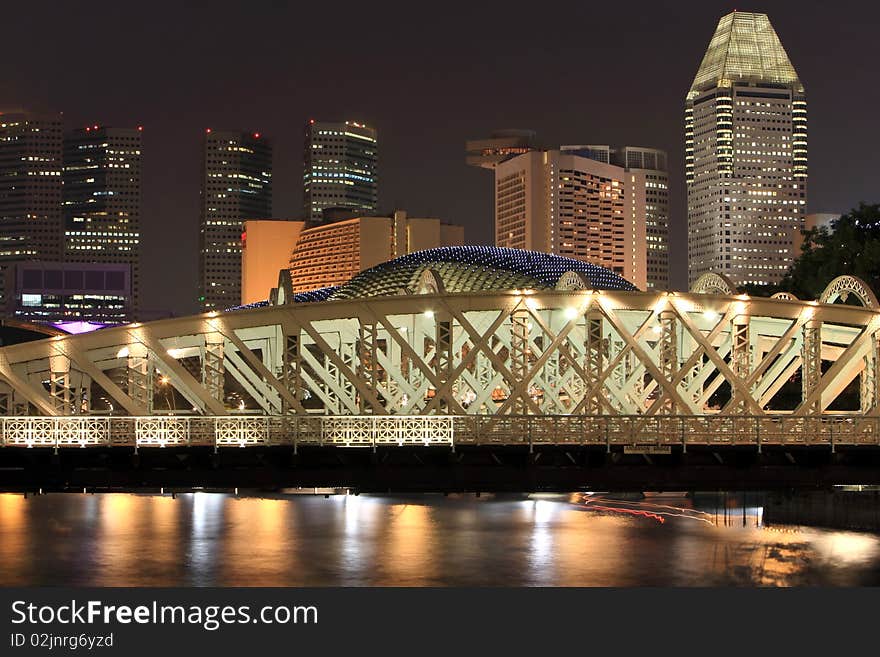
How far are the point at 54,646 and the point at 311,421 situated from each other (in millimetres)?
20800

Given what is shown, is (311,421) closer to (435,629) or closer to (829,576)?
(435,629)

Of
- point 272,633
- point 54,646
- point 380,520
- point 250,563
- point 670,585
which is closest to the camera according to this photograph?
point 54,646

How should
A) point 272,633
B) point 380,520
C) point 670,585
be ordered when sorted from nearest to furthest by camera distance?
point 272,633 < point 670,585 < point 380,520

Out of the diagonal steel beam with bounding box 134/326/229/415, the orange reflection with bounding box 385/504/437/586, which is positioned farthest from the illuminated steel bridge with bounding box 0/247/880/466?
the orange reflection with bounding box 385/504/437/586

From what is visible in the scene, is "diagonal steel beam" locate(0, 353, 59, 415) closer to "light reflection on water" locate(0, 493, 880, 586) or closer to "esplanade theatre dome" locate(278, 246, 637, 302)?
"light reflection on water" locate(0, 493, 880, 586)

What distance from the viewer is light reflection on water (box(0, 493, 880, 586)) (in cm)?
6662

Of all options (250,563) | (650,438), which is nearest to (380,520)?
(250,563)

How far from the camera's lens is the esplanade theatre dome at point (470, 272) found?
166m

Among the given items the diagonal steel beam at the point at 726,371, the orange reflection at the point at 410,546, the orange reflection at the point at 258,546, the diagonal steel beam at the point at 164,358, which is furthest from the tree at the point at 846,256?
the diagonal steel beam at the point at 164,358

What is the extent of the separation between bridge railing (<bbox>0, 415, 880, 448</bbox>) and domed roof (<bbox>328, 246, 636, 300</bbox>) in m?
89.6

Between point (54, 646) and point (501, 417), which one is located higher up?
point (501, 417)

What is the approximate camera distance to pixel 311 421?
67438mm

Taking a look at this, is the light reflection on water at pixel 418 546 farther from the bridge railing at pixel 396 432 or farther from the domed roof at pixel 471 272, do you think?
the domed roof at pixel 471 272

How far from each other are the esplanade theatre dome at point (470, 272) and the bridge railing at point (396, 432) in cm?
8956
